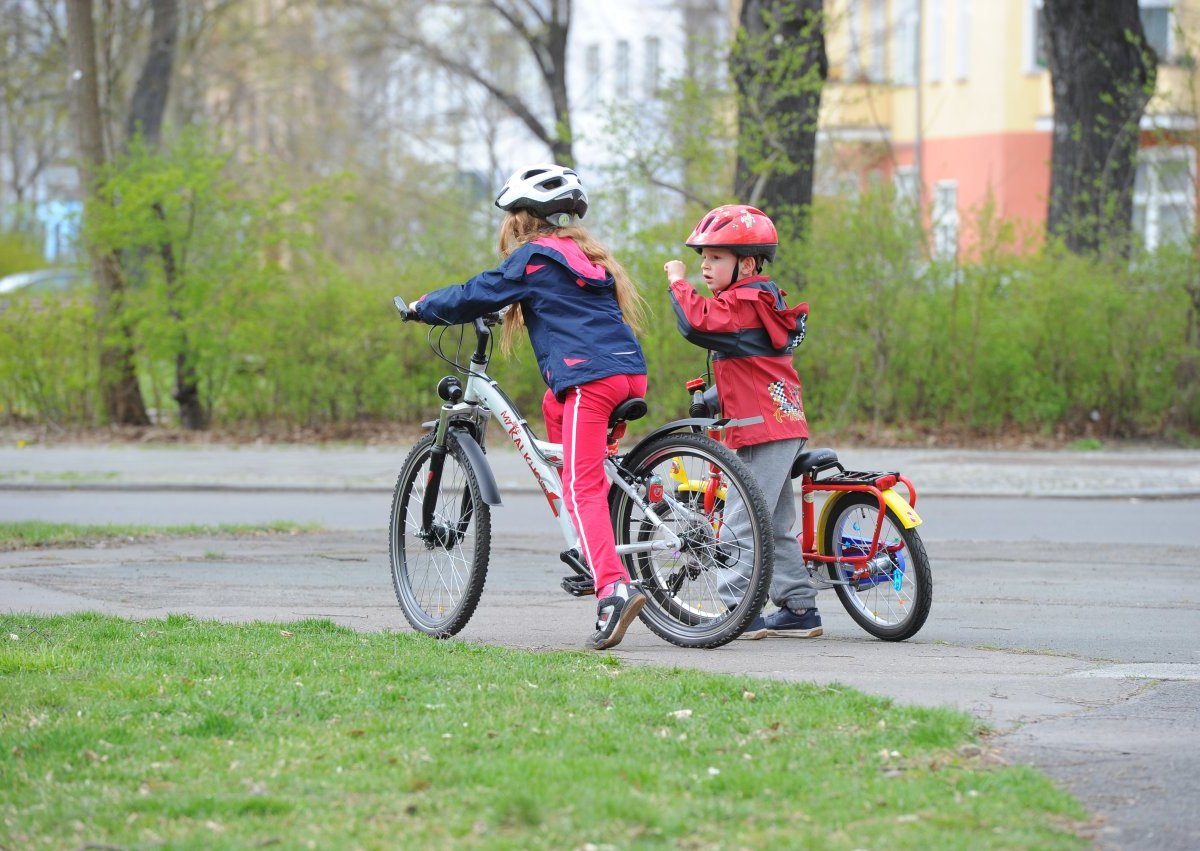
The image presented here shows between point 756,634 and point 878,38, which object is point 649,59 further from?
point 756,634

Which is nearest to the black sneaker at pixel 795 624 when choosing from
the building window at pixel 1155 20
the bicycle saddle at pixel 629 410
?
the bicycle saddle at pixel 629 410

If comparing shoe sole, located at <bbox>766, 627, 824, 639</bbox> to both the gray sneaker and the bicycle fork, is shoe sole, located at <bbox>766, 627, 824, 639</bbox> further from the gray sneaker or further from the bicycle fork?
the bicycle fork

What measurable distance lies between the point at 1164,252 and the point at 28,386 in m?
12.2

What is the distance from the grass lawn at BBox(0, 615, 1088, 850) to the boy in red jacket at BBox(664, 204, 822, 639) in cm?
118

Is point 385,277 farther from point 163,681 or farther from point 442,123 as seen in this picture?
point 442,123

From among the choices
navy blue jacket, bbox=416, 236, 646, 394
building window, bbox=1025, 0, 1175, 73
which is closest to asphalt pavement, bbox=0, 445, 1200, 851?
navy blue jacket, bbox=416, 236, 646, 394

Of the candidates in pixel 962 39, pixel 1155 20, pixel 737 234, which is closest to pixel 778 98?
pixel 737 234

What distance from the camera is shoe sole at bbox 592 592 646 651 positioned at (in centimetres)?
651

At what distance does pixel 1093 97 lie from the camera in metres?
20.3

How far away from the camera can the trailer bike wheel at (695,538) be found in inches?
256

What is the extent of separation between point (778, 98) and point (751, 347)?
11.5 m

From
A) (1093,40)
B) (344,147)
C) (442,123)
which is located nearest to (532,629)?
(1093,40)

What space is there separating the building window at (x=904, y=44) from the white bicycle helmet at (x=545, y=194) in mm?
34574

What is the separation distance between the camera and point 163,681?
18.7 ft
